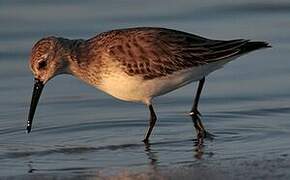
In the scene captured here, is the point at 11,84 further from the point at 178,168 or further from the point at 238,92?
the point at 178,168

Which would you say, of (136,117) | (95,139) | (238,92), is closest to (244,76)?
(238,92)

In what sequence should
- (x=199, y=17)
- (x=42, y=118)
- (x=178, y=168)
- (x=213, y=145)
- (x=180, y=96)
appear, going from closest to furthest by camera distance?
1. (x=178, y=168)
2. (x=213, y=145)
3. (x=42, y=118)
4. (x=180, y=96)
5. (x=199, y=17)

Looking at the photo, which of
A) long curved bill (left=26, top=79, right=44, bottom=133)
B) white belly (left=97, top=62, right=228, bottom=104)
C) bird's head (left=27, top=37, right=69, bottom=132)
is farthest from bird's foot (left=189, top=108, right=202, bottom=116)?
long curved bill (left=26, top=79, right=44, bottom=133)

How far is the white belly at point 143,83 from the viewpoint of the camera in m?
10.9

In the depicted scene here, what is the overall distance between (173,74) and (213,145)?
87 cm

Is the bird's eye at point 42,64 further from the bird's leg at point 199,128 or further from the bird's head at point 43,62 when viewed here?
the bird's leg at point 199,128

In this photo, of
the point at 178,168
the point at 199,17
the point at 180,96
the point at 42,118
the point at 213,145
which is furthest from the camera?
the point at 199,17

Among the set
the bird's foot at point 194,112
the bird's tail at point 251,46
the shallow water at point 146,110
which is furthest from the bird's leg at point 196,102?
the bird's tail at point 251,46

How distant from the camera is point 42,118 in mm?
11656

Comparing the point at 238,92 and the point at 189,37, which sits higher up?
the point at 189,37

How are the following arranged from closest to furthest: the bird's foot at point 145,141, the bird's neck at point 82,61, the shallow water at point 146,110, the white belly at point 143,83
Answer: the shallow water at point 146,110
the bird's foot at point 145,141
the white belly at point 143,83
the bird's neck at point 82,61

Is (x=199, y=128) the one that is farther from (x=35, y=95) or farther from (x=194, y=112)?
(x=35, y=95)

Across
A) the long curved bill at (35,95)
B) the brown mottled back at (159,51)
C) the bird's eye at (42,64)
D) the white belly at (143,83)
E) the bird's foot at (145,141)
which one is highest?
the brown mottled back at (159,51)

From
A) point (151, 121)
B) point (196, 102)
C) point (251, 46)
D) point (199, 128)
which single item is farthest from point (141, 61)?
point (251, 46)
